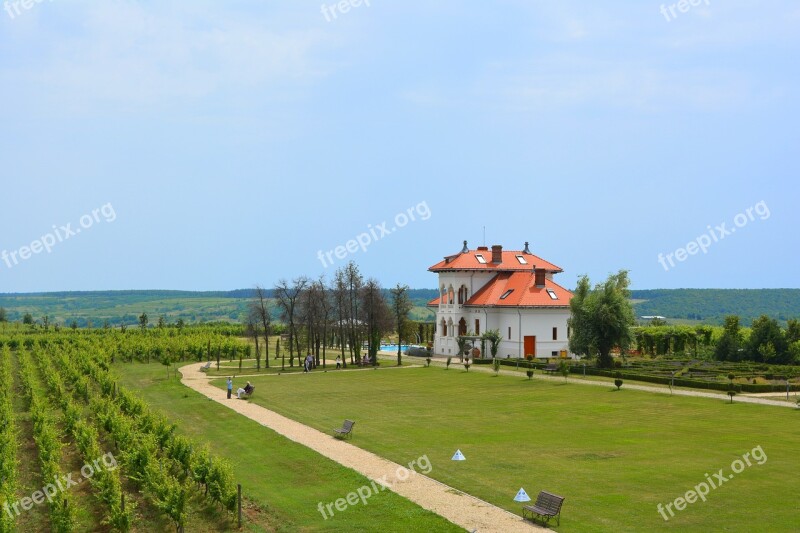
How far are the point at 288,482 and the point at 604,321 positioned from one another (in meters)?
38.6

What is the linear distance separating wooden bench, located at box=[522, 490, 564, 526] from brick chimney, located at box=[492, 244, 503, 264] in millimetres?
60710

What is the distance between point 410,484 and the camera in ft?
89.2

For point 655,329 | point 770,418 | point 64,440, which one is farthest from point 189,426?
point 655,329

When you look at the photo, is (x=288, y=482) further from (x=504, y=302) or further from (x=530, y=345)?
(x=504, y=302)

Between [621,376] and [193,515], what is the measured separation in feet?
121

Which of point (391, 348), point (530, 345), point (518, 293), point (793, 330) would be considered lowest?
point (391, 348)

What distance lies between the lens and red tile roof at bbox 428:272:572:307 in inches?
2948

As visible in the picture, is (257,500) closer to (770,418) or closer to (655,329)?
(770,418)

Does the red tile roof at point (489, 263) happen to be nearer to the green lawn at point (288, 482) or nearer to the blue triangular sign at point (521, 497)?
the green lawn at point (288, 482)

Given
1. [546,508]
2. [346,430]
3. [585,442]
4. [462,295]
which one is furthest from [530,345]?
[546,508]

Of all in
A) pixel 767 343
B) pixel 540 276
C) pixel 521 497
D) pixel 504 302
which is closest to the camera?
pixel 521 497

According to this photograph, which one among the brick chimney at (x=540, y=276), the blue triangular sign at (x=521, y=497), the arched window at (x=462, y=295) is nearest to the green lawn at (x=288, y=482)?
the blue triangular sign at (x=521, y=497)

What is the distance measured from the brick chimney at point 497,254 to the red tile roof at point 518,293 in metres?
1.80

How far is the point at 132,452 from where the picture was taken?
29609 millimetres
